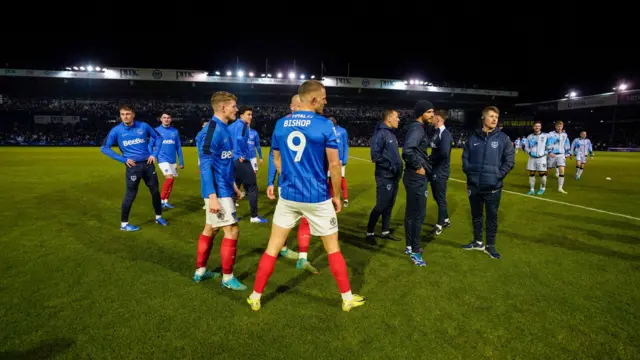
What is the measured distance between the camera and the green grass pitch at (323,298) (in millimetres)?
2994

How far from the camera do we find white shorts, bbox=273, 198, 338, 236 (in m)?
3.36

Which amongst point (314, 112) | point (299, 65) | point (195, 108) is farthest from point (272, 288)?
point (195, 108)

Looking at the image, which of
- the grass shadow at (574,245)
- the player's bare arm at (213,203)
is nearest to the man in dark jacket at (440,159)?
the grass shadow at (574,245)

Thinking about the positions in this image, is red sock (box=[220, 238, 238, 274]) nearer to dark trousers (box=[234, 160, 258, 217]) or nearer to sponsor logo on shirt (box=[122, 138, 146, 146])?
dark trousers (box=[234, 160, 258, 217])

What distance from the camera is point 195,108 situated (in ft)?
173

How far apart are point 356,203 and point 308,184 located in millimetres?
6463

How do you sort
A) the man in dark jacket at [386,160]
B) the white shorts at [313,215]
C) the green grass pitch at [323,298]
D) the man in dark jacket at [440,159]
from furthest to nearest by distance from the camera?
the man in dark jacket at [440,159] → the man in dark jacket at [386,160] → the white shorts at [313,215] → the green grass pitch at [323,298]

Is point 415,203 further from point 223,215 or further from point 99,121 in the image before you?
point 99,121

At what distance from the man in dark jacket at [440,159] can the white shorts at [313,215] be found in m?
3.72

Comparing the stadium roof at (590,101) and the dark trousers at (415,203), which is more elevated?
the stadium roof at (590,101)

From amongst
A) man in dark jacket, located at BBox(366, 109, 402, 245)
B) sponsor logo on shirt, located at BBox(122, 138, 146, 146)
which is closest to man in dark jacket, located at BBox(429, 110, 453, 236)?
man in dark jacket, located at BBox(366, 109, 402, 245)

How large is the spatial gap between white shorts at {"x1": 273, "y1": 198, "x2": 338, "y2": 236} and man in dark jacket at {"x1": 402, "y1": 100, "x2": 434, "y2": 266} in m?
1.93

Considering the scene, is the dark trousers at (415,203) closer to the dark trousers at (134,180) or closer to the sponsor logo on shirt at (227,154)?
the sponsor logo on shirt at (227,154)

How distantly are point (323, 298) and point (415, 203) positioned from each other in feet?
6.69
